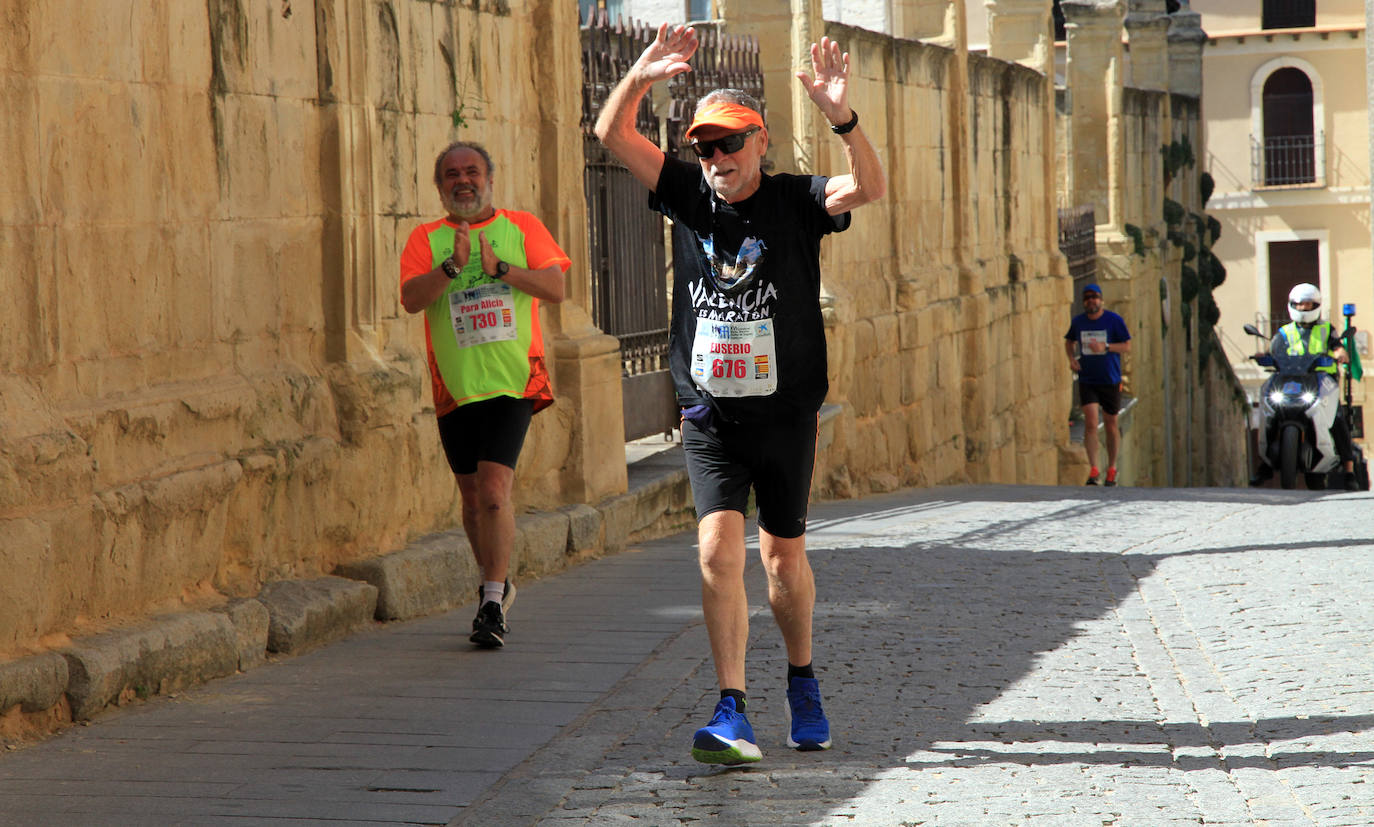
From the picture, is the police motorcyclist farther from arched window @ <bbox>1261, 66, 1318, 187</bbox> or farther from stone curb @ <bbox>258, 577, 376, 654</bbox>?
arched window @ <bbox>1261, 66, 1318, 187</bbox>

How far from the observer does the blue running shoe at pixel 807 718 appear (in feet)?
14.9

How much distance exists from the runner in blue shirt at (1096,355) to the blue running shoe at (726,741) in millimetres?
11704

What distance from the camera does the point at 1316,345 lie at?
1553 cm

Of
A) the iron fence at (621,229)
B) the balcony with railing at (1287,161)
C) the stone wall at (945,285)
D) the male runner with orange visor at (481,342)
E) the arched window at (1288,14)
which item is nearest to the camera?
the male runner with orange visor at (481,342)

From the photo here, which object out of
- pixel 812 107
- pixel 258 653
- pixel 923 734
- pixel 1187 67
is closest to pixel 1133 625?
pixel 923 734

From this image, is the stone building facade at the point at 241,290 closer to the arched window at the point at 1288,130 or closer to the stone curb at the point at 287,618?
the stone curb at the point at 287,618

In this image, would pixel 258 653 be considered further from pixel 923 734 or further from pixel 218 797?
pixel 923 734

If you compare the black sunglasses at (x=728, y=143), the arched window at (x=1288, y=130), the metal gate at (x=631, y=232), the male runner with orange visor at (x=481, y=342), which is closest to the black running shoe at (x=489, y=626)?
the male runner with orange visor at (x=481, y=342)

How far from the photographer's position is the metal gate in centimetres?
920

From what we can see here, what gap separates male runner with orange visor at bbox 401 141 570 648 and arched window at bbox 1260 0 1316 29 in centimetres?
4299

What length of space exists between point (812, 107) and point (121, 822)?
831 centimetres

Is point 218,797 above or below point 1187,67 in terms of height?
below

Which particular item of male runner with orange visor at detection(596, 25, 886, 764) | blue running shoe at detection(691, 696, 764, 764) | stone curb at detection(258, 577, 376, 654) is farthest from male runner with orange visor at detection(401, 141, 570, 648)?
blue running shoe at detection(691, 696, 764, 764)

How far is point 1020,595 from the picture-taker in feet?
23.2
